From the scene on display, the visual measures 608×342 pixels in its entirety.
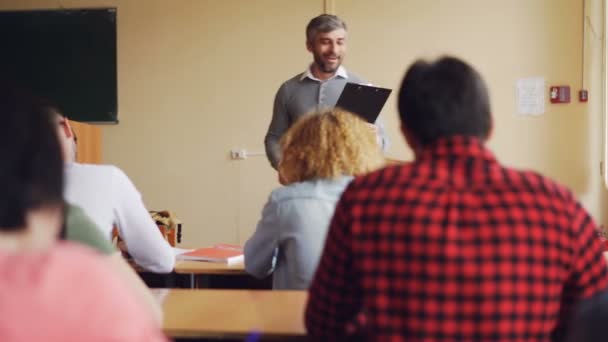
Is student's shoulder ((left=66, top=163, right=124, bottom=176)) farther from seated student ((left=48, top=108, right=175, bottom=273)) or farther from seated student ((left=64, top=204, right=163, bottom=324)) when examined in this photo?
seated student ((left=64, top=204, right=163, bottom=324))

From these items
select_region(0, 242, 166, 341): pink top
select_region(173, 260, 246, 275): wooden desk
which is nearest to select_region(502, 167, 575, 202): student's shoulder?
select_region(0, 242, 166, 341): pink top

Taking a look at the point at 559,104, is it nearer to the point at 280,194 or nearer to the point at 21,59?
the point at 280,194

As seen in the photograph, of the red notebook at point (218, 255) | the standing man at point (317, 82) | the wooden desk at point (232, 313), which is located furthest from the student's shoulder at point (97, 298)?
the standing man at point (317, 82)

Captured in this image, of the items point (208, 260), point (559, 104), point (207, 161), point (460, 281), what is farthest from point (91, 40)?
point (460, 281)

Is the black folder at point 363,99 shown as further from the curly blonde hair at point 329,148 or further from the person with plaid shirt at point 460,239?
the person with plaid shirt at point 460,239

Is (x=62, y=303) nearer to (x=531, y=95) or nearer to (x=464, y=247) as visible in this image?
(x=464, y=247)

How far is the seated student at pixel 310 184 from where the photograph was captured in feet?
6.46

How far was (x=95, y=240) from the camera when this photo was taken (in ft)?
4.85

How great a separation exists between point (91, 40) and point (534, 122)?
11.5 feet

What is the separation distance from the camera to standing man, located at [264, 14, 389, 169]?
350cm

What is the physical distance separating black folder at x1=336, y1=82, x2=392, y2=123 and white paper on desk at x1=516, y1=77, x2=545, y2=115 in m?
2.09

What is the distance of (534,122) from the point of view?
4762 mm

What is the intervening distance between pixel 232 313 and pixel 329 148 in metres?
0.62

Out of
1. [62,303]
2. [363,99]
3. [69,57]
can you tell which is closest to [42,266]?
[62,303]
